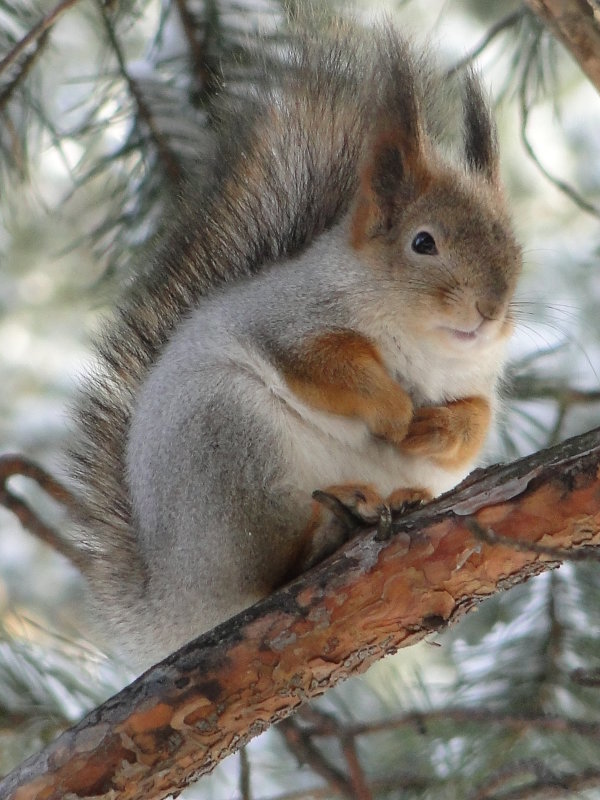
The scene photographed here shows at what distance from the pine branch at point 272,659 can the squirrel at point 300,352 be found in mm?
126

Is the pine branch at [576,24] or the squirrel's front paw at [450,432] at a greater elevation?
the pine branch at [576,24]

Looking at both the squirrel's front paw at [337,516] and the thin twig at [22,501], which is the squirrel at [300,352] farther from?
the thin twig at [22,501]

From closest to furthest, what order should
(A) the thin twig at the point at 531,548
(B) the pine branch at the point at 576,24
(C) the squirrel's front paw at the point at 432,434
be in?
(A) the thin twig at the point at 531,548
(B) the pine branch at the point at 576,24
(C) the squirrel's front paw at the point at 432,434

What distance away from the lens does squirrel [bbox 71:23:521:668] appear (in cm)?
142

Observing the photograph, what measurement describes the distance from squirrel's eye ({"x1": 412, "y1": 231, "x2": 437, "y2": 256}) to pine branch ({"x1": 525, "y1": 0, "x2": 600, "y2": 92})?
35 centimetres

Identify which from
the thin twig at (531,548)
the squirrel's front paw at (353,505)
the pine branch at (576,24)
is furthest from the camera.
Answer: the squirrel's front paw at (353,505)

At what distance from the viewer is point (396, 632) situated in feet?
4.15

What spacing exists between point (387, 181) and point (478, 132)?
0.23m

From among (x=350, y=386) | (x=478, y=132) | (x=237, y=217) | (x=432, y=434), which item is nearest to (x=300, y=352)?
(x=350, y=386)

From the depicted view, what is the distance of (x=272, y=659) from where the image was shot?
1262mm

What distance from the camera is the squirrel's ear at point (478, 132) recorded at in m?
1.64

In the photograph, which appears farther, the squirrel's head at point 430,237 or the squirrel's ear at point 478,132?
the squirrel's ear at point 478,132

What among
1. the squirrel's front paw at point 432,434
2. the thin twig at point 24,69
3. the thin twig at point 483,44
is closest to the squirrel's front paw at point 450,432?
the squirrel's front paw at point 432,434

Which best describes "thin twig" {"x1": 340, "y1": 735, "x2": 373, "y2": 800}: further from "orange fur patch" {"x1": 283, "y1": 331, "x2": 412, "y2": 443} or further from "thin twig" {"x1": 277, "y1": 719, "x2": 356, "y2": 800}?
"orange fur patch" {"x1": 283, "y1": 331, "x2": 412, "y2": 443}
